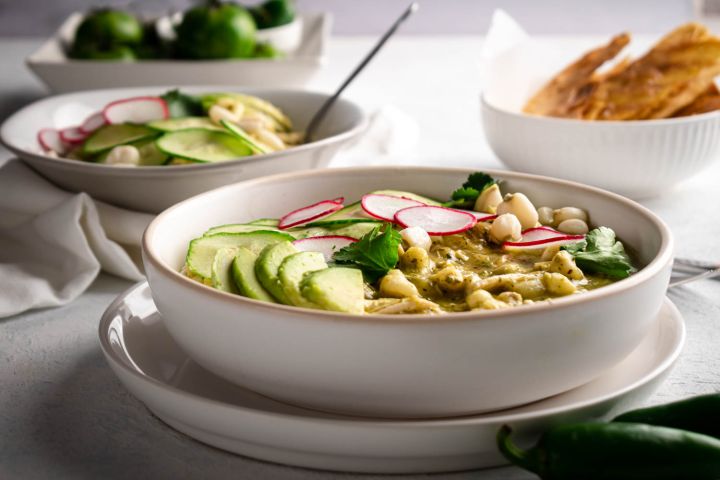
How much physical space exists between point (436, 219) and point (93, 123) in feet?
3.62

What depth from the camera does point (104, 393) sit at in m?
1.36

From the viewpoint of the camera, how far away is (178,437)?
3.98ft

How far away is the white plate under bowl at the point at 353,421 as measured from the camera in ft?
3.41

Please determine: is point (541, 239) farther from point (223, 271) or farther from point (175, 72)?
point (175, 72)

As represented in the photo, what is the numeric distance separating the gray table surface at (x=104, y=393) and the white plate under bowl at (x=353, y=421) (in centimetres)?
3

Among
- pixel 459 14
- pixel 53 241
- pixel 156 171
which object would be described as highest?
pixel 156 171

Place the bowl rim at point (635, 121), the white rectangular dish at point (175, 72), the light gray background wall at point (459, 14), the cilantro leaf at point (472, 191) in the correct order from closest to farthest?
the cilantro leaf at point (472, 191), the bowl rim at point (635, 121), the white rectangular dish at point (175, 72), the light gray background wall at point (459, 14)

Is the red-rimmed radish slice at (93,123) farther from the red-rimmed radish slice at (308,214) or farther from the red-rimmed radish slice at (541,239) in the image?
the red-rimmed radish slice at (541,239)

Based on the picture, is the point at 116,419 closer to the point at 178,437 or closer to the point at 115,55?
the point at 178,437

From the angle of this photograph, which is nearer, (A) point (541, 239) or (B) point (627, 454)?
(B) point (627, 454)

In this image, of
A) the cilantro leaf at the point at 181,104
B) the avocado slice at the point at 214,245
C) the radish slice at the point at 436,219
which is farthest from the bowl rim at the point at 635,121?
the avocado slice at the point at 214,245

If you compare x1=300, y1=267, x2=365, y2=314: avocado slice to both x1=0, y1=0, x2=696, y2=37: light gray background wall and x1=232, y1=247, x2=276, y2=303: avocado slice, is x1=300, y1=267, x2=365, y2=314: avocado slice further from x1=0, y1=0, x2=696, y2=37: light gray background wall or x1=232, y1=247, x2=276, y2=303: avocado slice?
x1=0, y1=0, x2=696, y2=37: light gray background wall

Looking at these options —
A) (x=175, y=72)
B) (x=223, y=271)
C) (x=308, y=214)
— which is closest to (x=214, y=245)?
(x=223, y=271)

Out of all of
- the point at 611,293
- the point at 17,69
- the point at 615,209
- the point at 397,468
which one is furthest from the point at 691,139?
the point at 17,69
